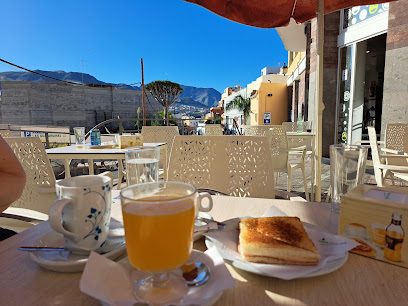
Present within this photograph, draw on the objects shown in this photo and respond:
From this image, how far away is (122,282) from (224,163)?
1.06 meters

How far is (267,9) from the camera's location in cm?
183

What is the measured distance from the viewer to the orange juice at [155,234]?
395mm

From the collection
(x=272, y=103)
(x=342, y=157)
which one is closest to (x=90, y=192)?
(x=342, y=157)

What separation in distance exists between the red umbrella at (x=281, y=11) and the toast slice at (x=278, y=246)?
1.44 meters

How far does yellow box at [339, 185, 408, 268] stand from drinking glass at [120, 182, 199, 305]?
0.37 metres

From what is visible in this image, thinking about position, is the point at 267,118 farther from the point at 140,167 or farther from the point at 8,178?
the point at 8,178

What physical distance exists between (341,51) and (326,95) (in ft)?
3.54

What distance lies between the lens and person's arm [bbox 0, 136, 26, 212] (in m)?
0.75

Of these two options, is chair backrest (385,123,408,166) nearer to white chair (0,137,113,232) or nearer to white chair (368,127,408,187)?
white chair (368,127,408,187)

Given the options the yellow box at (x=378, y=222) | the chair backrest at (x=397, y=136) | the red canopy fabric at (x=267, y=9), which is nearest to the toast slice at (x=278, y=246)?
the yellow box at (x=378, y=222)

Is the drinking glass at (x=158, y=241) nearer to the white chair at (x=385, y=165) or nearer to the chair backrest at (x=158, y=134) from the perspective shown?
the white chair at (x=385, y=165)

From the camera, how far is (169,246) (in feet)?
1.32

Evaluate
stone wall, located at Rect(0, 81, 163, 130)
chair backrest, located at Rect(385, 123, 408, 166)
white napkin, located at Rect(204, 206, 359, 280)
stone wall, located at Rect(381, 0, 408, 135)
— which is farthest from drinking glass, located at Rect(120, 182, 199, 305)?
stone wall, located at Rect(0, 81, 163, 130)

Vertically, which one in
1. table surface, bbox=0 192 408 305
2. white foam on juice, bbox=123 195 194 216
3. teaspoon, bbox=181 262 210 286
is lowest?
table surface, bbox=0 192 408 305
